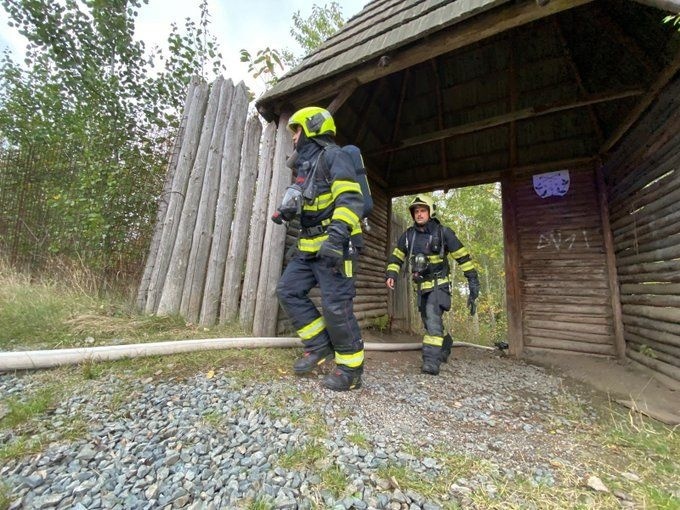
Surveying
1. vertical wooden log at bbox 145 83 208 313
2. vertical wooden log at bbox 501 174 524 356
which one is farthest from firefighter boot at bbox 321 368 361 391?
vertical wooden log at bbox 501 174 524 356

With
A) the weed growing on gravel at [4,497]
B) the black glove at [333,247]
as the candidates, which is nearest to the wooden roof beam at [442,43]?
the black glove at [333,247]

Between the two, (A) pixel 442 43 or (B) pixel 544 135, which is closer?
(A) pixel 442 43

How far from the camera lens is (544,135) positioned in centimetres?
588

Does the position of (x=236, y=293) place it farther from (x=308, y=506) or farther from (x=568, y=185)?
(x=568, y=185)

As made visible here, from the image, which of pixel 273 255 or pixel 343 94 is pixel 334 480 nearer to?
pixel 273 255

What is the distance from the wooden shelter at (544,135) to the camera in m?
3.41

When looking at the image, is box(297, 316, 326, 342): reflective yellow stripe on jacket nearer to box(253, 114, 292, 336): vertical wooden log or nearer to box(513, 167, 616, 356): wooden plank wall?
box(253, 114, 292, 336): vertical wooden log

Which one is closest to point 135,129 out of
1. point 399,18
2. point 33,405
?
point 399,18

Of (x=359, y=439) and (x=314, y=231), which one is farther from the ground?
(x=314, y=231)

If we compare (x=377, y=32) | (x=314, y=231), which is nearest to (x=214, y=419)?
(x=314, y=231)

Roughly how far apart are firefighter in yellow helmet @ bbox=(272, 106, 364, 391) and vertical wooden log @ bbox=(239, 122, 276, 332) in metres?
0.80

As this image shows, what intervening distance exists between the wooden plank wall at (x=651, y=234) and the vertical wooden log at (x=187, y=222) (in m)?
5.55

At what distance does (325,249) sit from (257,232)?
5.27 ft

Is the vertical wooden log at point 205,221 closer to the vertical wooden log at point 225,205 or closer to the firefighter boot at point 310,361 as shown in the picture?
the vertical wooden log at point 225,205
